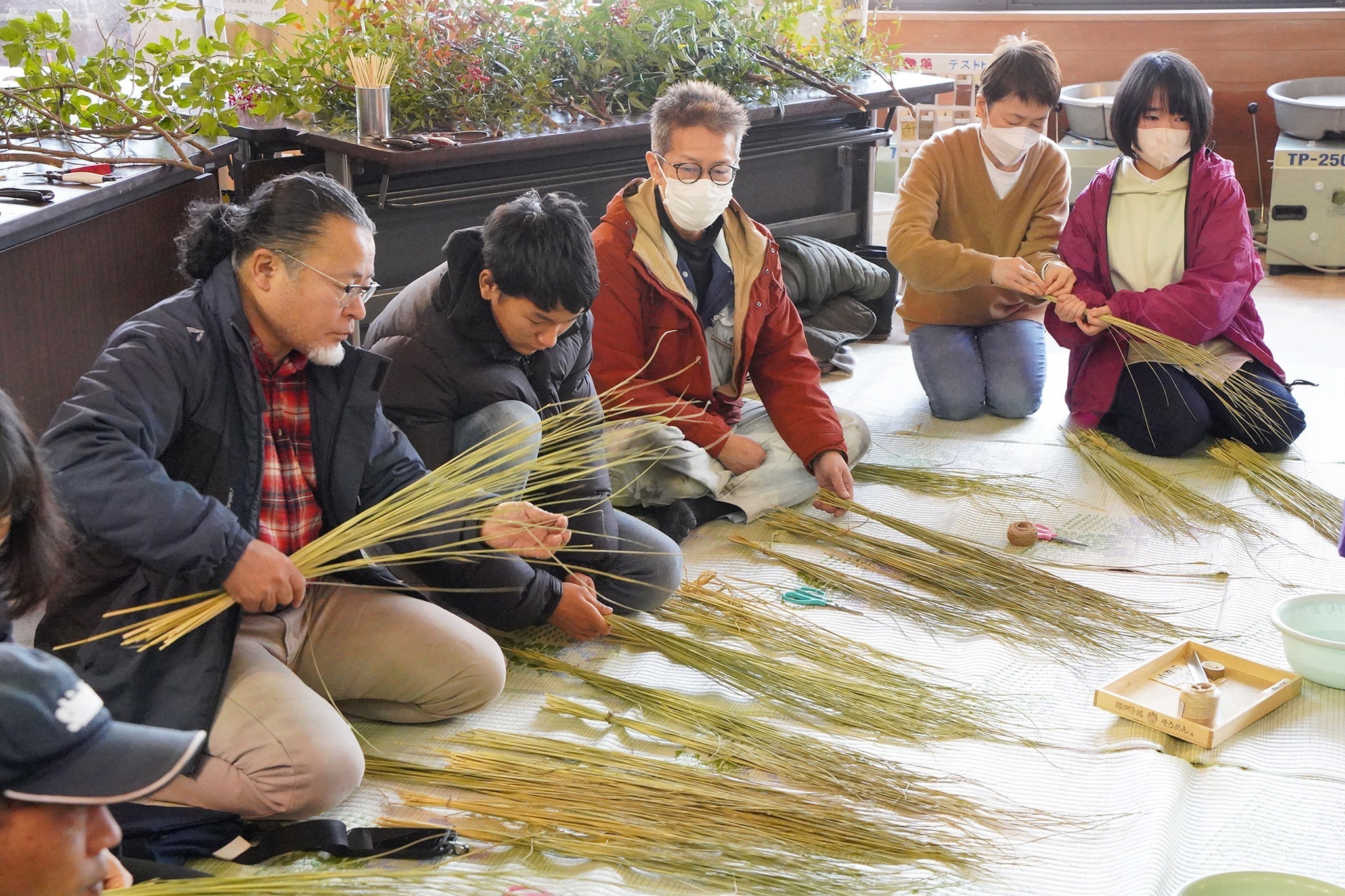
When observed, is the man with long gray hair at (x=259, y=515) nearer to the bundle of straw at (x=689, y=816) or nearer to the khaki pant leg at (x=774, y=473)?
the bundle of straw at (x=689, y=816)

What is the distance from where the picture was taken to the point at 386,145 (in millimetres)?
3301

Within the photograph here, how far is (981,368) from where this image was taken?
387cm

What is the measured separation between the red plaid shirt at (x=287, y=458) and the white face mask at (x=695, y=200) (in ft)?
3.91

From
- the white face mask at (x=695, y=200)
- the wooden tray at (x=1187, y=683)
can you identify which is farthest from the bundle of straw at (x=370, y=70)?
the wooden tray at (x=1187, y=683)

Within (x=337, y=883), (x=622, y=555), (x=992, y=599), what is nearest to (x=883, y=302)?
(x=992, y=599)

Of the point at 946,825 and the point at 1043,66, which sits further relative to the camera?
the point at 1043,66

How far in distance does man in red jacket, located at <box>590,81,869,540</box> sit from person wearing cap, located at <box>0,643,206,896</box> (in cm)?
178

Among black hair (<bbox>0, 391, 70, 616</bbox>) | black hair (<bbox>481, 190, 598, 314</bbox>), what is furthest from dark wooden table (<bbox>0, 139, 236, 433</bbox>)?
black hair (<bbox>0, 391, 70, 616</bbox>)

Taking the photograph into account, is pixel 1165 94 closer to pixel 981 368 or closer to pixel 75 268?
pixel 981 368

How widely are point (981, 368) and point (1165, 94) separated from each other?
95 centimetres

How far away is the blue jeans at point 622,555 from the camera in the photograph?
240 centimetres

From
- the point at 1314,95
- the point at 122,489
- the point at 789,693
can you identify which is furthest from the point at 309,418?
the point at 1314,95

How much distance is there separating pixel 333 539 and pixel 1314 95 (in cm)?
573

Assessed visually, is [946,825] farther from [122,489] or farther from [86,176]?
[86,176]
